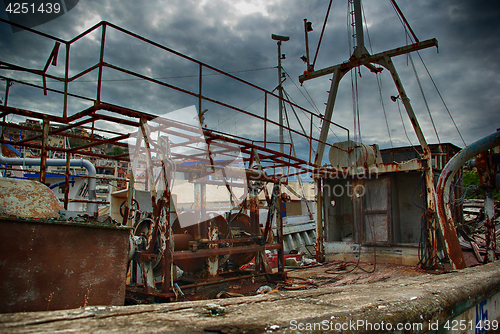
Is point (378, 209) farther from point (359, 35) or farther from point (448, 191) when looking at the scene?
point (359, 35)

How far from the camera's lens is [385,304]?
2.40m

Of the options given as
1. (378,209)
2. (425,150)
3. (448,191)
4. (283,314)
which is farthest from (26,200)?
(425,150)

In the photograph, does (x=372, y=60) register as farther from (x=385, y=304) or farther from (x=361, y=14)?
(x=385, y=304)

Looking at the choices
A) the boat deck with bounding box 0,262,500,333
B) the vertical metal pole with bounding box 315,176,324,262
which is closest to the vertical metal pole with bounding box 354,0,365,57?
the vertical metal pole with bounding box 315,176,324,262

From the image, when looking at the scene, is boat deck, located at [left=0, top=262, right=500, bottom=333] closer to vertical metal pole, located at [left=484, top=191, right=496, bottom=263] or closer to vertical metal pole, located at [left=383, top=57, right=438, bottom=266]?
vertical metal pole, located at [left=484, top=191, right=496, bottom=263]

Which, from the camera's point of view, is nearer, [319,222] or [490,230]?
[490,230]

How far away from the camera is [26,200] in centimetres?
422

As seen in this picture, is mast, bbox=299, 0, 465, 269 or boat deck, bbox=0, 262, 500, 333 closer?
boat deck, bbox=0, 262, 500, 333

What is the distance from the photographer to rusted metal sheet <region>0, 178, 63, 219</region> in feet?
13.3

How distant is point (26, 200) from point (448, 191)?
7.72 metres

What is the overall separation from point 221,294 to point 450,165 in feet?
18.1

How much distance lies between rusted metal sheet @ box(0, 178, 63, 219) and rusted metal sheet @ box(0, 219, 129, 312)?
2.19 feet

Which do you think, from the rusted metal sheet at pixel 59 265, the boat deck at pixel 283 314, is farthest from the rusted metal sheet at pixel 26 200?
the boat deck at pixel 283 314

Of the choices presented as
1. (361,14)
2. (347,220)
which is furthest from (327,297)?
(361,14)
